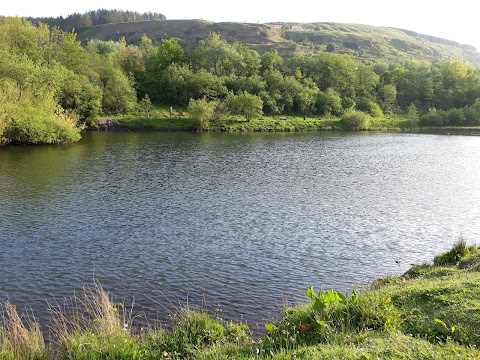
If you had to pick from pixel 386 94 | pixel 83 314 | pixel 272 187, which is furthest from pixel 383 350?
pixel 386 94

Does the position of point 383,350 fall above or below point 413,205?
above

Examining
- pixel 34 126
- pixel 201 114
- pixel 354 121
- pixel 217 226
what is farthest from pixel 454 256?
pixel 354 121

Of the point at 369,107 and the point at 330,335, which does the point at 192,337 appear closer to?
the point at 330,335

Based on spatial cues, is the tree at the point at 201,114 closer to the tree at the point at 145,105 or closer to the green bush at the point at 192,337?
the tree at the point at 145,105

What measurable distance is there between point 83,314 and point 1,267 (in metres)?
6.24

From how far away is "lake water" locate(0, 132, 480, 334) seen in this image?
1717 cm

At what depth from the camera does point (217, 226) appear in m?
25.4

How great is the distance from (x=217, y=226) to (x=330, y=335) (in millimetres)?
16105

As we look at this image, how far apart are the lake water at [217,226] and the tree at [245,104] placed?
51978 mm

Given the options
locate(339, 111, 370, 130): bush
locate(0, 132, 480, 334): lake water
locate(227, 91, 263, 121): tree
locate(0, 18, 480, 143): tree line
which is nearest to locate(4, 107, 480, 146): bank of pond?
locate(339, 111, 370, 130): bush

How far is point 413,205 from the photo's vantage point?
103 ft

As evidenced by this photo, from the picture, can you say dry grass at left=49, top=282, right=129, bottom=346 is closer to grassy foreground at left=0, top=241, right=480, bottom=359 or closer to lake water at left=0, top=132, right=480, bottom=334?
grassy foreground at left=0, top=241, right=480, bottom=359

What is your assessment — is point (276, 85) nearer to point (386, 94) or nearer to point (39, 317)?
point (386, 94)

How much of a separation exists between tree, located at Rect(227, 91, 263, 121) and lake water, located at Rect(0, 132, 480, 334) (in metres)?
52.0
